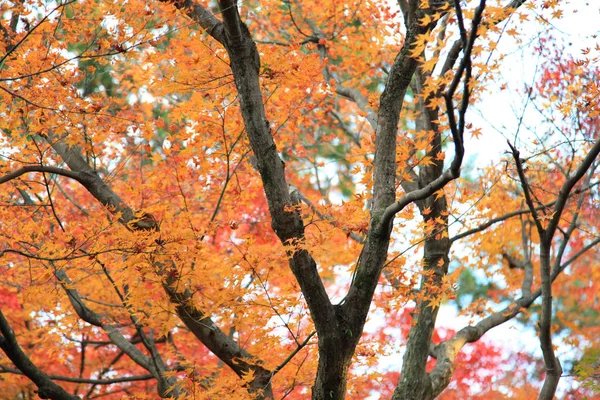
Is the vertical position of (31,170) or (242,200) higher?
(242,200)

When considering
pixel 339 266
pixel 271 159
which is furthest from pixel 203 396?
pixel 339 266

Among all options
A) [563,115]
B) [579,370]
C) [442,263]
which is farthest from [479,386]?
[563,115]

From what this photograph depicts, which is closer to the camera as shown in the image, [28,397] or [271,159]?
[271,159]

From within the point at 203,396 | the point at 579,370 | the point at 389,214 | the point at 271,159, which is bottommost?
the point at 203,396

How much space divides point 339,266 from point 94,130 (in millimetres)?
3710

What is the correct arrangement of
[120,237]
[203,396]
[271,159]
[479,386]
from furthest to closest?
[479,386] → [203,396] → [120,237] → [271,159]

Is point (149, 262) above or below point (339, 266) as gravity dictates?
below

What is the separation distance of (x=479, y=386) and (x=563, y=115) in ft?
18.4

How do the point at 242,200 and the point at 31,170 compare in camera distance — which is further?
the point at 242,200

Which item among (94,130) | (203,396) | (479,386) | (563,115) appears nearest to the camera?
(203,396)

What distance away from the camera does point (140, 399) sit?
211 inches

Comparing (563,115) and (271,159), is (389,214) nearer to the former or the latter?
(271,159)

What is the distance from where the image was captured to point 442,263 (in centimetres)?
616

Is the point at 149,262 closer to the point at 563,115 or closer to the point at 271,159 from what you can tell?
the point at 271,159
